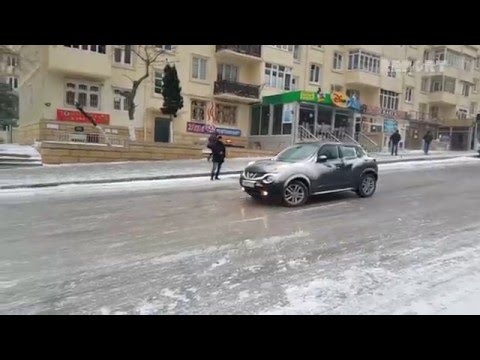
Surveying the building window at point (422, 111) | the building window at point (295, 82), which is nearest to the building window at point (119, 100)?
the building window at point (295, 82)

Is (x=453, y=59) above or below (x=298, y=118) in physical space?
above

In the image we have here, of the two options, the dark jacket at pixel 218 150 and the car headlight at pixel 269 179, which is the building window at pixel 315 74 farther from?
the car headlight at pixel 269 179

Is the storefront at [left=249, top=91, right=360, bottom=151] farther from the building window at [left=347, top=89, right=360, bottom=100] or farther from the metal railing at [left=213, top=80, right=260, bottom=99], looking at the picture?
the building window at [left=347, top=89, right=360, bottom=100]

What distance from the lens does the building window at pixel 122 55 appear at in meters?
26.3

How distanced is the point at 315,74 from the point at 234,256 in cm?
3247

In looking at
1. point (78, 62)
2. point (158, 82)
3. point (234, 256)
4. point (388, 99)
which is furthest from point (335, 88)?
point (234, 256)

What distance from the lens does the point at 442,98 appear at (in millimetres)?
46625

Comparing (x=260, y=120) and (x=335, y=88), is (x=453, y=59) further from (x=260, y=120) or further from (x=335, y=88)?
(x=260, y=120)

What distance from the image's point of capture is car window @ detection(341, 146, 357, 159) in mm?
12295

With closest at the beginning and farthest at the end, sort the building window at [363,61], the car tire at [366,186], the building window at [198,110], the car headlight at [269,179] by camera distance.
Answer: the car headlight at [269,179] < the car tire at [366,186] < the building window at [198,110] < the building window at [363,61]

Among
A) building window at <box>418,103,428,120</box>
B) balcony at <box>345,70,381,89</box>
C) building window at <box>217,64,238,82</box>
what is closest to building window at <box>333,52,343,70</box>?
balcony at <box>345,70,381,89</box>

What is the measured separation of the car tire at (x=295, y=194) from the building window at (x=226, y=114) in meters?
20.4

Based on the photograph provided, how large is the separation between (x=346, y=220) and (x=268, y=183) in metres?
2.30
